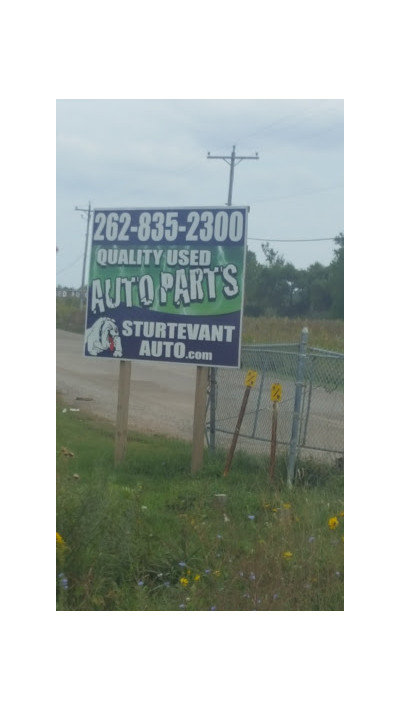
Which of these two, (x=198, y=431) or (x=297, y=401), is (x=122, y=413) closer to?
(x=198, y=431)

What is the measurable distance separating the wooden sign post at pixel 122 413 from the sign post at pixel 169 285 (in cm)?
23

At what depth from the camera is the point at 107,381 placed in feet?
40.6

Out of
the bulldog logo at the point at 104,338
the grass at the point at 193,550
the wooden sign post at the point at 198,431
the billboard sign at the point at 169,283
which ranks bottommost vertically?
the grass at the point at 193,550

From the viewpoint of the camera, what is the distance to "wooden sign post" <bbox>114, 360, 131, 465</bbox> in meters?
7.94

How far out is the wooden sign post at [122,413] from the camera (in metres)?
7.94

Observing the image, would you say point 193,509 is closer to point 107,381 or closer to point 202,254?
point 202,254

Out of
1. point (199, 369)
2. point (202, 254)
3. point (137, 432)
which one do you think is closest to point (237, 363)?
point (199, 369)

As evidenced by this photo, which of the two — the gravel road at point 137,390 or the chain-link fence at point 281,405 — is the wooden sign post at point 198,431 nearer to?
the chain-link fence at point 281,405

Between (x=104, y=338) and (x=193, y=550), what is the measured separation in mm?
2664

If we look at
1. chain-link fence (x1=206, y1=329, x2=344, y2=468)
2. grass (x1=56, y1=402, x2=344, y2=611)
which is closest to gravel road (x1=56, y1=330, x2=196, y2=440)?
chain-link fence (x1=206, y1=329, x2=344, y2=468)

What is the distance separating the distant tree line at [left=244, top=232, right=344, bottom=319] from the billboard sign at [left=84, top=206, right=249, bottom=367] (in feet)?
9.39

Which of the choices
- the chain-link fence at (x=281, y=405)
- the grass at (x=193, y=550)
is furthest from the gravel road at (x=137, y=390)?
the grass at (x=193, y=550)

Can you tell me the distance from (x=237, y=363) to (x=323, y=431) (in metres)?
2.40

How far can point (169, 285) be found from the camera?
7.34 metres
